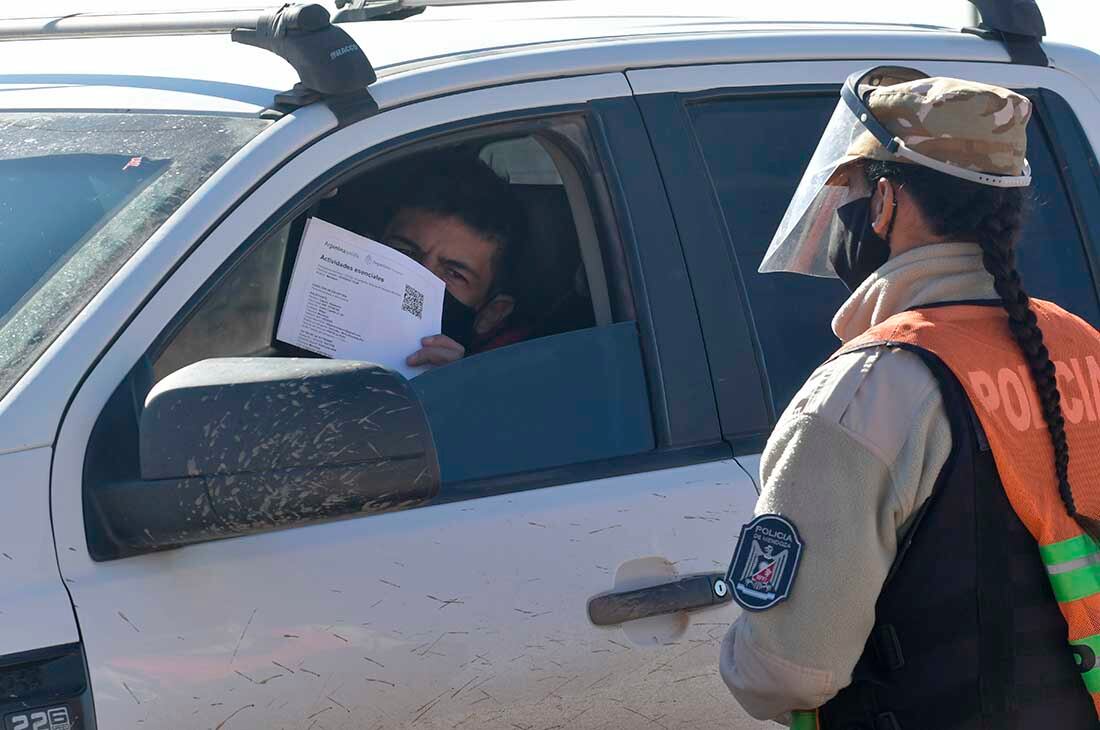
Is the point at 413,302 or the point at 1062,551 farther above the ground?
the point at 413,302

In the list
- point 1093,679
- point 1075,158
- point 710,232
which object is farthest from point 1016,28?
point 1093,679

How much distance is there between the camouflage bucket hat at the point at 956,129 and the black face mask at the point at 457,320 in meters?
1.18

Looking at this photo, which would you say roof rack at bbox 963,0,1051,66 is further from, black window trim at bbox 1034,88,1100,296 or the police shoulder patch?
the police shoulder patch

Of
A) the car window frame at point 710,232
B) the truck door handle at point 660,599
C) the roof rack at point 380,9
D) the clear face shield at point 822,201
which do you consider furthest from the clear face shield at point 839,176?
the roof rack at point 380,9

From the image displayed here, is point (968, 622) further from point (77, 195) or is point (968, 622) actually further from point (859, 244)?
point (77, 195)

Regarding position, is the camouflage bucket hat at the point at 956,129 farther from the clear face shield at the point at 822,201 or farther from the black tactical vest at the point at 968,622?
the black tactical vest at the point at 968,622

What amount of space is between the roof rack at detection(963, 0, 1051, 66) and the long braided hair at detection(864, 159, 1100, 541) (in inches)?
44.3

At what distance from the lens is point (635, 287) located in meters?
2.47

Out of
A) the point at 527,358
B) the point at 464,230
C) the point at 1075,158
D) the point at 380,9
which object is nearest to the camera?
the point at 527,358

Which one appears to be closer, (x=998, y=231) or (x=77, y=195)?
(x=998, y=231)

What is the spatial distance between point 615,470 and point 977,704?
2.51 ft

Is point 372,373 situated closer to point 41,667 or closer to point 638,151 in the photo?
point 41,667

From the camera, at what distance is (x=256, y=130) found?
2.27 metres

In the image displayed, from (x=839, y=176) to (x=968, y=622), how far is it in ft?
2.07
